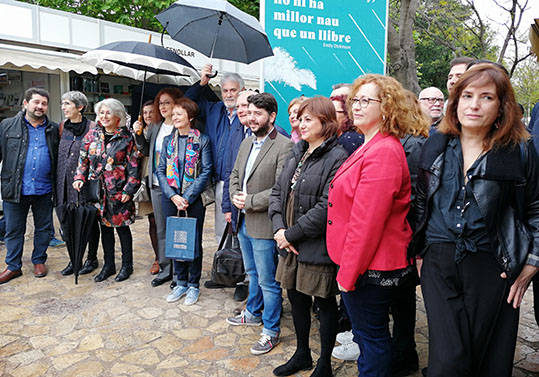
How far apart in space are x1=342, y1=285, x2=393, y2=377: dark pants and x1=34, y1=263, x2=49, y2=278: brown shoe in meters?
3.97

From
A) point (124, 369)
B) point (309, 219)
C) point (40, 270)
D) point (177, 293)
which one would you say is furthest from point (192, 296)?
point (309, 219)

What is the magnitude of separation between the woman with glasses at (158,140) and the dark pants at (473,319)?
124 inches

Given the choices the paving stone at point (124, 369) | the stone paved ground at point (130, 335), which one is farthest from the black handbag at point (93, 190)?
the paving stone at point (124, 369)

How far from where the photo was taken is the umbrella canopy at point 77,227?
4.60m

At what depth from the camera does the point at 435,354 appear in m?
2.09

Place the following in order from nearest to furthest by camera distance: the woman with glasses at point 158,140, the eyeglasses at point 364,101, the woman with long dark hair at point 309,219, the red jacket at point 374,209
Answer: the red jacket at point 374,209 → the eyeglasses at point 364,101 → the woman with long dark hair at point 309,219 → the woman with glasses at point 158,140

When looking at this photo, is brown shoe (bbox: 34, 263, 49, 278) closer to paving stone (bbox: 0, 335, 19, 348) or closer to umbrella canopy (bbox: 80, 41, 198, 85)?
paving stone (bbox: 0, 335, 19, 348)

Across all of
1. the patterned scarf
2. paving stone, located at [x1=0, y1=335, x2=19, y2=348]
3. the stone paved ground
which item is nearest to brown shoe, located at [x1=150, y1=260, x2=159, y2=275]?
the stone paved ground

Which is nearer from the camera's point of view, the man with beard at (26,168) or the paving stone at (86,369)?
the paving stone at (86,369)

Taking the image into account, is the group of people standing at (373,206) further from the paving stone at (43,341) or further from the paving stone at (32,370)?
the paving stone at (32,370)

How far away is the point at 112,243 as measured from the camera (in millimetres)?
4883

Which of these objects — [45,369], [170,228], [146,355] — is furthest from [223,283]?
[45,369]

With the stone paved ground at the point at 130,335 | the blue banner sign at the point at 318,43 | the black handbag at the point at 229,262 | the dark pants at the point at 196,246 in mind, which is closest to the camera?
the stone paved ground at the point at 130,335

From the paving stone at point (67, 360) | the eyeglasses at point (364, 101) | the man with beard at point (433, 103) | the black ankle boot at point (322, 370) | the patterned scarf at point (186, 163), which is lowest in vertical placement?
the paving stone at point (67, 360)
